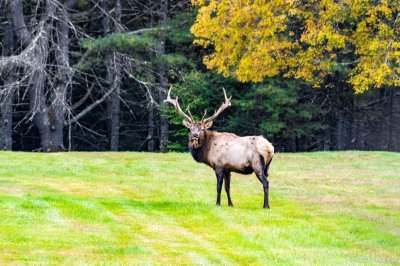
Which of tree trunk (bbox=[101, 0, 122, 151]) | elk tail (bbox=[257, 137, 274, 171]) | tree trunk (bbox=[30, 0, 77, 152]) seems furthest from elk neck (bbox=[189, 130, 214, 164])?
tree trunk (bbox=[101, 0, 122, 151])

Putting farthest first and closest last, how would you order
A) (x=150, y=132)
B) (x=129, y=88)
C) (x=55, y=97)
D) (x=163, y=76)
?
(x=150, y=132), (x=129, y=88), (x=163, y=76), (x=55, y=97)

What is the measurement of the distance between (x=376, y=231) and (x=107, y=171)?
1287 centimetres

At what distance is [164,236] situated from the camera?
15195mm

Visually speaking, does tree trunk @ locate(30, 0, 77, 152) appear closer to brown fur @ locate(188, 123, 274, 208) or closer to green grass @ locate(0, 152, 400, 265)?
green grass @ locate(0, 152, 400, 265)

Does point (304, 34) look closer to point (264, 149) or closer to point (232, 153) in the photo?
point (264, 149)

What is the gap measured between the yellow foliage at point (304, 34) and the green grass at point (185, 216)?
3.10 m

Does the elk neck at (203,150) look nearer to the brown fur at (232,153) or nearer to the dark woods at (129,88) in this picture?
the brown fur at (232,153)

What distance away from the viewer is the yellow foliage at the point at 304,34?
62.1 ft

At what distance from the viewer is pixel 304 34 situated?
20766mm

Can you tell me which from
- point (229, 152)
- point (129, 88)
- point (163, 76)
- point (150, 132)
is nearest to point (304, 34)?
point (229, 152)

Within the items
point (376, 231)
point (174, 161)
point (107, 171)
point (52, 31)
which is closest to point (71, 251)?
point (376, 231)

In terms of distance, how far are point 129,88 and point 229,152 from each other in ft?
88.5

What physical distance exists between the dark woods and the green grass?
9150 millimetres

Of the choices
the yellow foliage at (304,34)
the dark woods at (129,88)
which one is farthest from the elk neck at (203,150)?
the dark woods at (129,88)
